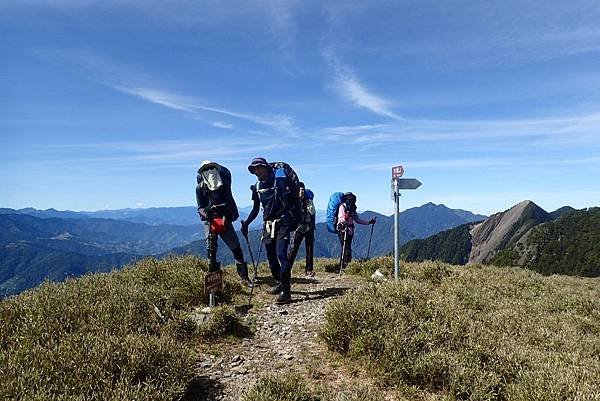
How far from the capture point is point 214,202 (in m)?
9.30

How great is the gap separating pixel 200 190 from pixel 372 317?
5251 mm

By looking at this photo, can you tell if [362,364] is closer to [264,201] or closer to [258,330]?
[258,330]

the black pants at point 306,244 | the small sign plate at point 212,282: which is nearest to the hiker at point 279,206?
the small sign plate at point 212,282

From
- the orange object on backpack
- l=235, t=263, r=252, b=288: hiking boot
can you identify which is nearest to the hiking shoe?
l=235, t=263, r=252, b=288: hiking boot

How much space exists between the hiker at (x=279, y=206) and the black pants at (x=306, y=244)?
206cm

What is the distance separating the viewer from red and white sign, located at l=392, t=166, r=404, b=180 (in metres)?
10.0

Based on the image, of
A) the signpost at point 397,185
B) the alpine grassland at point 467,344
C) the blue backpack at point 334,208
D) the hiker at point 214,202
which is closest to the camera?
the alpine grassland at point 467,344

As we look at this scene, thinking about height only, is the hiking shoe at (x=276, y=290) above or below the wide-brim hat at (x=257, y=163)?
below

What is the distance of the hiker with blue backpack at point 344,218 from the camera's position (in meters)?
14.4

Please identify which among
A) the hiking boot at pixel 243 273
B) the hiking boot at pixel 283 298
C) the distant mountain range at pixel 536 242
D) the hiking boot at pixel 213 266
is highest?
the hiking boot at pixel 213 266

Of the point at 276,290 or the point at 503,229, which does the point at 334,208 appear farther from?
the point at 503,229

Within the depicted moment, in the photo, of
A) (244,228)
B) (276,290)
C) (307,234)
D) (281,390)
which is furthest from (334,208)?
(281,390)

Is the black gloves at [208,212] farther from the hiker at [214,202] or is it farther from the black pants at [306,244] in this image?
the black pants at [306,244]

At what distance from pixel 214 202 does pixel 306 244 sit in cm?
489
